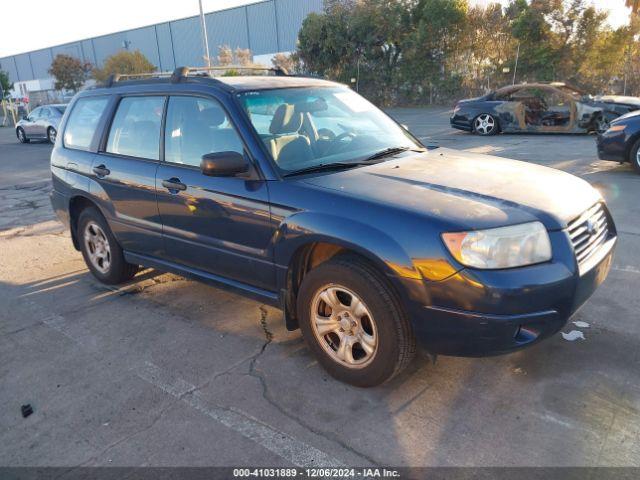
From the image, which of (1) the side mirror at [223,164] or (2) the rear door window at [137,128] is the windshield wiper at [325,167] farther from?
(2) the rear door window at [137,128]

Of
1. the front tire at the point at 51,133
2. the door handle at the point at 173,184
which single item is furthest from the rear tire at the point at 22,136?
the door handle at the point at 173,184

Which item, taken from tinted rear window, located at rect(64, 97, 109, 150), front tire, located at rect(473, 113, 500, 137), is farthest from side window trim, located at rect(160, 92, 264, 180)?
front tire, located at rect(473, 113, 500, 137)

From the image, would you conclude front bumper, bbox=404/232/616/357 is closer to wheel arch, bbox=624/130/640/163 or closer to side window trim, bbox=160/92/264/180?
side window trim, bbox=160/92/264/180

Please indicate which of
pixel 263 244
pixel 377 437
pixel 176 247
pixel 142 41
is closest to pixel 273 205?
pixel 263 244

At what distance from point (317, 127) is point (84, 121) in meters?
2.46

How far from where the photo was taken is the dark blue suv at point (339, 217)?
105 inches

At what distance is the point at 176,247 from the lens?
4.05 metres

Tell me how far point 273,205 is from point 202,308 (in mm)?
1575

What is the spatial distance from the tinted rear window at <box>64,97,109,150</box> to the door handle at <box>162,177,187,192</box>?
1317mm

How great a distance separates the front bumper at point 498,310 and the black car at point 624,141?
693cm

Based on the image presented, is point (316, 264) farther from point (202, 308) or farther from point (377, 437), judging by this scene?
point (202, 308)

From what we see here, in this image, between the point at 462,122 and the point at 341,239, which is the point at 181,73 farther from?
the point at 462,122

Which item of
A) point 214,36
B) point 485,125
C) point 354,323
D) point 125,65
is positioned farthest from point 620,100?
point 214,36

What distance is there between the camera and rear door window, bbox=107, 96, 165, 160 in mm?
4113
